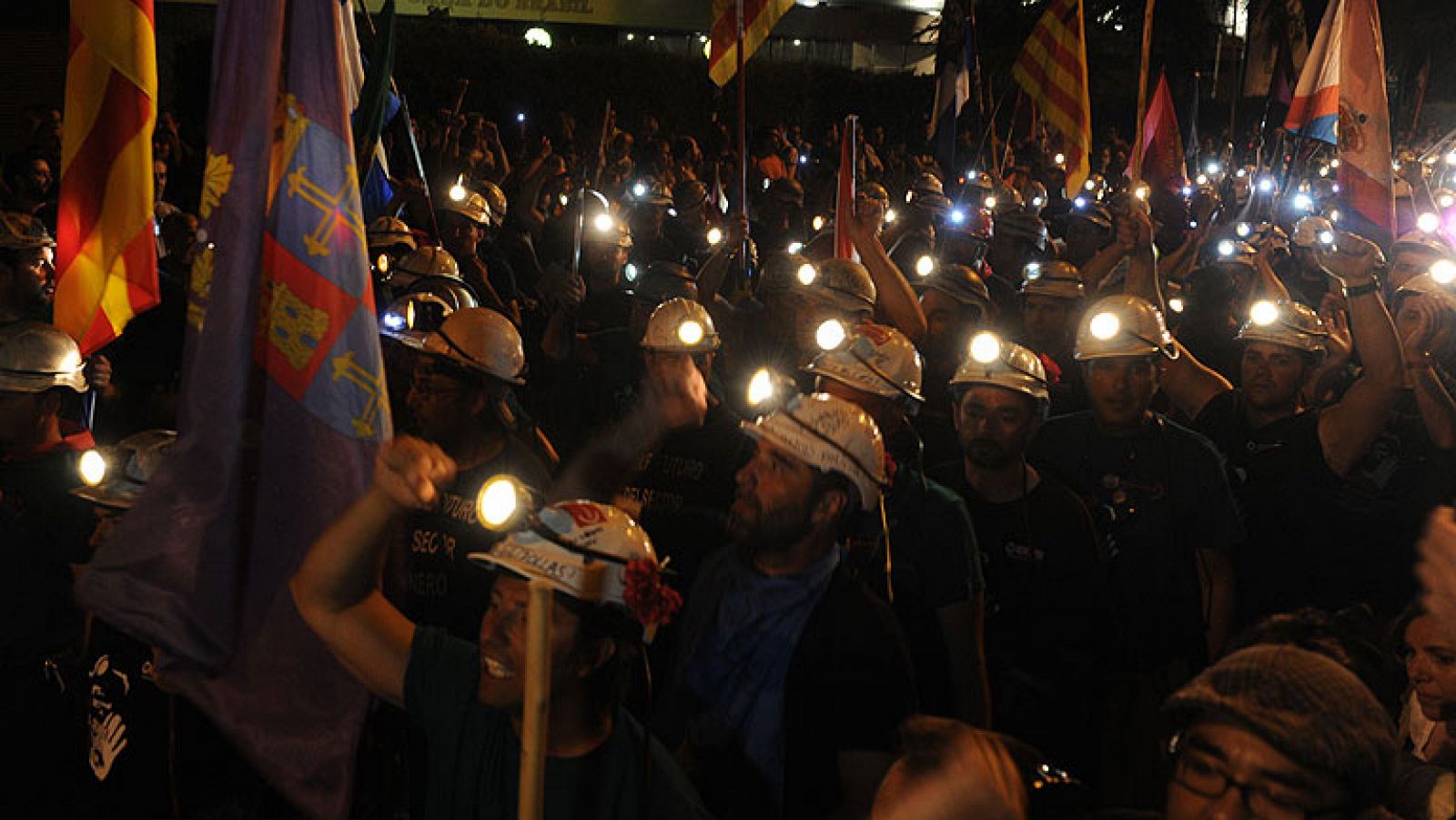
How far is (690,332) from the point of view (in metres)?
6.29

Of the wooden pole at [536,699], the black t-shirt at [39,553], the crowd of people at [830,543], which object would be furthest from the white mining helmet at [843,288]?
the wooden pole at [536,699]

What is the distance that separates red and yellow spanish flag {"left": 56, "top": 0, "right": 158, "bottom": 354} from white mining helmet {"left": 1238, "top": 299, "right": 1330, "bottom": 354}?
17.0 ft

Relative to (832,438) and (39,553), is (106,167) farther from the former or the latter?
(832,438)

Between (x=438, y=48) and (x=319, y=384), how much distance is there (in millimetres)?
24271

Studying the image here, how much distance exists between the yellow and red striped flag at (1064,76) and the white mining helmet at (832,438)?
8314 millimetres

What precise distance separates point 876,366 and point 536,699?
3.16m

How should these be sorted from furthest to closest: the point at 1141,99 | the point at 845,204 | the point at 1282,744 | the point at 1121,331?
the point at 1141,99, the point at 845,204, the point at 1121,331, the point at 1282,744

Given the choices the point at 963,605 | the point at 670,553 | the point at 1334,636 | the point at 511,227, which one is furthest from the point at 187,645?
the point at 511,227

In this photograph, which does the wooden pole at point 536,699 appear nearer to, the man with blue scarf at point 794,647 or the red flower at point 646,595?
the red flower at point 646,595

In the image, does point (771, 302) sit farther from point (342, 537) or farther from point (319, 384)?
point (342, 537)

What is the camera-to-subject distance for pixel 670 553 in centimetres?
538

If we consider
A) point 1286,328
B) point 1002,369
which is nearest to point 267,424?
point 1002,369

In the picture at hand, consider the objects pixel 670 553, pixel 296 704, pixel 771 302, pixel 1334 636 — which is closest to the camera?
pixel 1334 636

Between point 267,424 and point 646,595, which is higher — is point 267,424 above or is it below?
above
